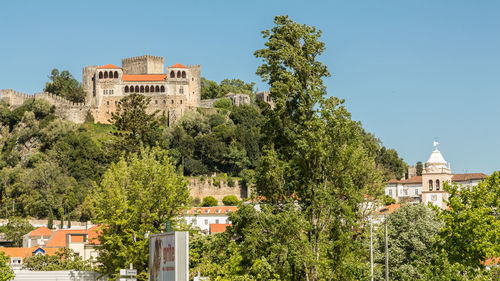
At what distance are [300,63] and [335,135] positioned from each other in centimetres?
376

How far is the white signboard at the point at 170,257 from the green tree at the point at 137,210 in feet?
64.3

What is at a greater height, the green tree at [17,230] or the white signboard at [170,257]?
the white signboard at [170,257]

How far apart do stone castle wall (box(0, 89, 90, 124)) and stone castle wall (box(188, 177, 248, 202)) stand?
2928 centimetres

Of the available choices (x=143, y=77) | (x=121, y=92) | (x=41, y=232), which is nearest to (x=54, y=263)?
(x=41, y=232)

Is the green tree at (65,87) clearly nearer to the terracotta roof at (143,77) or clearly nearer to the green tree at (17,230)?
the terracotta roof at (143,77)

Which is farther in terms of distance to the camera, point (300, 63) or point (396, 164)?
point (396, 164)

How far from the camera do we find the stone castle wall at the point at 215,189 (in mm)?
117500

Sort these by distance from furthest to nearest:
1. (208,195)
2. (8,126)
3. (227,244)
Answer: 1. (8,126)
2. (208,195)
3. (227,244)

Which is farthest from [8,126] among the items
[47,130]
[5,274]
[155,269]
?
[155,269]

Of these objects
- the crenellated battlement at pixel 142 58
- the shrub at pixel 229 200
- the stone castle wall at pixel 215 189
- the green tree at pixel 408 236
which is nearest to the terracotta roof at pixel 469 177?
the stone castle wall at pixel 215 189

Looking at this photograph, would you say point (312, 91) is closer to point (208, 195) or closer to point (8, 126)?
point (208, 195)

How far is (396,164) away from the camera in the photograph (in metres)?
125

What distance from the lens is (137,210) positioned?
126 feet

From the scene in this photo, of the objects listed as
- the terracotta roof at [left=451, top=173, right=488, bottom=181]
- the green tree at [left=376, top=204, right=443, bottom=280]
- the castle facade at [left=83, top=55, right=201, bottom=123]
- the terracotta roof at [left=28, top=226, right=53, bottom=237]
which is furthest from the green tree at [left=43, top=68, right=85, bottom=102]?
the green tree at [left=376, top=204, right=443, bottom=280]
